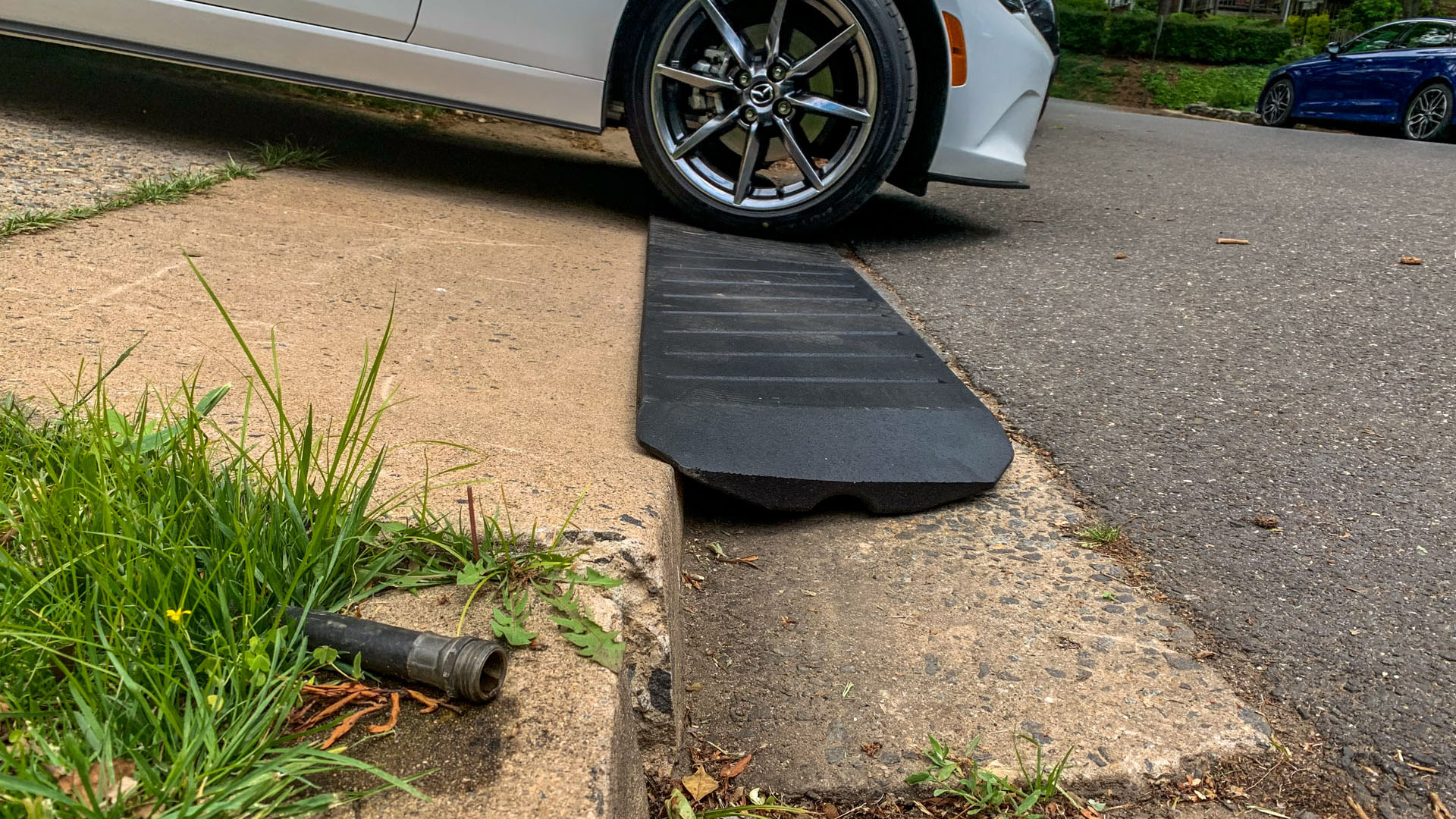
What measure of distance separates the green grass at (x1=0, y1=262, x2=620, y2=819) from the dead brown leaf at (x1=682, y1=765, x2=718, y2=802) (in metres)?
0.26

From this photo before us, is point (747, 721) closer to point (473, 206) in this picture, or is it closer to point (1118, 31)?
point (473, 206)

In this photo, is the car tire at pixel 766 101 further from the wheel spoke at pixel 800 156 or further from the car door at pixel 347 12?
the car door at pixel 347 12

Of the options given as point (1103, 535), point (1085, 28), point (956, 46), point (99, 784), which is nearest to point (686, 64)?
point (956, 46)

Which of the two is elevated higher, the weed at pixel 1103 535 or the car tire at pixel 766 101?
the car tire at pixel 766 101

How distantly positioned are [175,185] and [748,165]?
6.16 feet

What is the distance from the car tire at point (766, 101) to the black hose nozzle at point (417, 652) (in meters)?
2.85

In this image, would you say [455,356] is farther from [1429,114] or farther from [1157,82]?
[1157,82]

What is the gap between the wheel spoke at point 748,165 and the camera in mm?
3646

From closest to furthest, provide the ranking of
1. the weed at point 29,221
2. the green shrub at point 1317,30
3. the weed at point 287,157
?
the weed at point 29,221 < the weed at point 287,157 < the green shrub at point 1317,30

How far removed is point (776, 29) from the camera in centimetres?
354

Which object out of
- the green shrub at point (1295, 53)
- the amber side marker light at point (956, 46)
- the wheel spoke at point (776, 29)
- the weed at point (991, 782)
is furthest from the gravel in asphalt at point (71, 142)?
the green shrub at point (1295, 53)

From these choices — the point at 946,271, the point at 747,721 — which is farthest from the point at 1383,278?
the point at 747,721

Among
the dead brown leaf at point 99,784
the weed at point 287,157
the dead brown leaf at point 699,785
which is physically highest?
the weed at point 287,157

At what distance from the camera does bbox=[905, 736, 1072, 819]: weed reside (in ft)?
4.04
